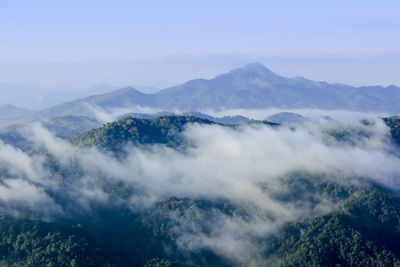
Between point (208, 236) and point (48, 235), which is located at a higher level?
point (48, 235)

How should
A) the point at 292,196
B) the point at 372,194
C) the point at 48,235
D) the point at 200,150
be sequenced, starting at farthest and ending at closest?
1. the point at 200,150
2. the point at 292,196
3. the point at 372,194
4. the point at 48,235

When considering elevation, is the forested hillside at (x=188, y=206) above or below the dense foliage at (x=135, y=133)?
below

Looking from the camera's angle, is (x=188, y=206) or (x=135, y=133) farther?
(x=135, y=133)

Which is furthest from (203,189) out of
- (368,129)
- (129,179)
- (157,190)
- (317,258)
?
(368,129)

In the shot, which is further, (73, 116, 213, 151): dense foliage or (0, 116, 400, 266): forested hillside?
(73, 116, 213, 151): dense foliage

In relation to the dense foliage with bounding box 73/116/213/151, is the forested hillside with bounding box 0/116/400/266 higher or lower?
lower

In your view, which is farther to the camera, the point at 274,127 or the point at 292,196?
the point at 274,127

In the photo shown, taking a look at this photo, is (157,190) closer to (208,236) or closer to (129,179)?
(129,179)

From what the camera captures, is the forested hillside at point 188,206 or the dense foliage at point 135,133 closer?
the forested hillside at point 188,206

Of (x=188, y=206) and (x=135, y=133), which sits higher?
(x=135, y=133)

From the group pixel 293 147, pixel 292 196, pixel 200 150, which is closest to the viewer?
pixel 292 196
